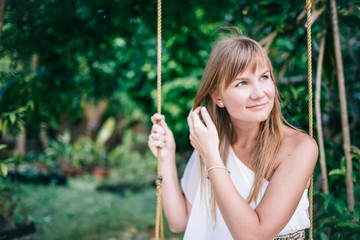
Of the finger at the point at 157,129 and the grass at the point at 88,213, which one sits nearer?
the finger at the point at 157,129

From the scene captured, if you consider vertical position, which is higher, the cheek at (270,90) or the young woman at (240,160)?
the cheek at (270,90)

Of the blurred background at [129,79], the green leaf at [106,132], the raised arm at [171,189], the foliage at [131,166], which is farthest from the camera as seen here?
the green leaf at [106,132]

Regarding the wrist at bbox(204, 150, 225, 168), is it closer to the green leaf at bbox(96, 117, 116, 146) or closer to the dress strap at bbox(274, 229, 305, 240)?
the dress strap at bbox(274, 229, 305, 240)

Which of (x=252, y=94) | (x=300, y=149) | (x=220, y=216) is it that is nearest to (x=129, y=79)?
(x=220, y=216)

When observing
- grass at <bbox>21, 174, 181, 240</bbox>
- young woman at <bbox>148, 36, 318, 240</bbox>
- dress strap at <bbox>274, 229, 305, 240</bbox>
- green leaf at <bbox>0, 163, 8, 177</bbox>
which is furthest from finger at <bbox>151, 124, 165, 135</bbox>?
grass at <bbox>21, 174, 181, 240</bbox>

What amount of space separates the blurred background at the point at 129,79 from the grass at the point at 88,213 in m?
0.02

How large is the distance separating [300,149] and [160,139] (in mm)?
604

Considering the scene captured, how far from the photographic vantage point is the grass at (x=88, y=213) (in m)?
3.66

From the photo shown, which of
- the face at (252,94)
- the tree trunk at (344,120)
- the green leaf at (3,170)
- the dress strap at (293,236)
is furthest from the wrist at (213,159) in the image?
the green leaf at (3,170)

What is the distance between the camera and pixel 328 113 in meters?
2.23

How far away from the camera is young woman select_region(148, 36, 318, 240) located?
1.15 metres

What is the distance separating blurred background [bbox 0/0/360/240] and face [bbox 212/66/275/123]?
64cm

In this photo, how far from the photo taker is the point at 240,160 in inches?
61.7

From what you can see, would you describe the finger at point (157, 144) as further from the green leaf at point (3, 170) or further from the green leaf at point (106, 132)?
the green leaf at point (106, 132)
